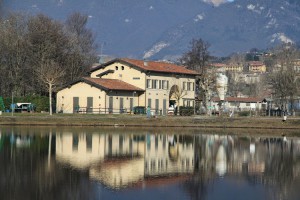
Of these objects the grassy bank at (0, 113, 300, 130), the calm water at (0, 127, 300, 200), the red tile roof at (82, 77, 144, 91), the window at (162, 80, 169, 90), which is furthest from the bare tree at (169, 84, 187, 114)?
the calm water at (0, 127, 300, 200)

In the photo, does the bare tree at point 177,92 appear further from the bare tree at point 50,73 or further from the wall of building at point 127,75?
the bare tree at point 50,73

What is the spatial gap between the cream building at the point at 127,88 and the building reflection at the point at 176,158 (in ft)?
71.7

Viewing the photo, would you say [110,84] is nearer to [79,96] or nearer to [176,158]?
[79,96]

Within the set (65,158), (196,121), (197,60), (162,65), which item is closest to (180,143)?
(65,158)

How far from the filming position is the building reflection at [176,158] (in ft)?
111

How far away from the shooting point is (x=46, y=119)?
71562 millimetres

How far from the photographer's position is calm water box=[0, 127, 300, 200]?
2916 cm

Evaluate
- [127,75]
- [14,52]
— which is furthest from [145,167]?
[14,52]

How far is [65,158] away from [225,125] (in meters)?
34.4

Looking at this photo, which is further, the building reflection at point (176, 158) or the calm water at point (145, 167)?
the building reflection at point (176, 158)

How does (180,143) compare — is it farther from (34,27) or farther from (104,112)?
(34,27)

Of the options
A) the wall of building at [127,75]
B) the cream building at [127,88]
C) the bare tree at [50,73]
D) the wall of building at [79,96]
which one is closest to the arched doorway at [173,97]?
the cream building at [127,88]

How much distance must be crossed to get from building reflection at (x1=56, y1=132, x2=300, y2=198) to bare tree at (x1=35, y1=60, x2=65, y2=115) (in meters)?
24.7

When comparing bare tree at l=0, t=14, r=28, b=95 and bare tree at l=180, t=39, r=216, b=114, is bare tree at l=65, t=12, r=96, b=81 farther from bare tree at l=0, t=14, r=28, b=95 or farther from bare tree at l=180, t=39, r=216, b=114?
bare tree at l=180, t=39, r=216, b=114
